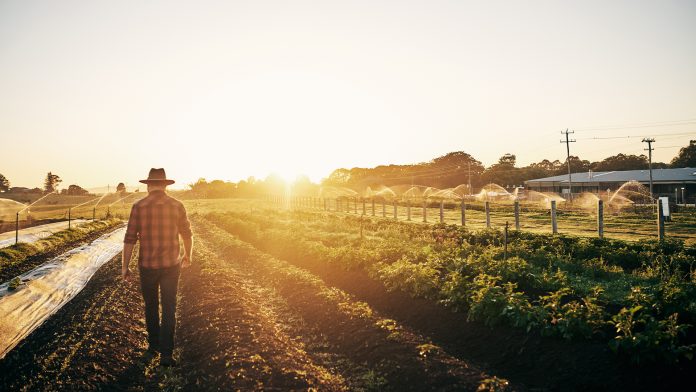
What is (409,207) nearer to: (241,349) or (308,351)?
(308,351)

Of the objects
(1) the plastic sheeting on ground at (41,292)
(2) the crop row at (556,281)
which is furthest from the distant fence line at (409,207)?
(1) the plastic sheeting on ground at (41,292)

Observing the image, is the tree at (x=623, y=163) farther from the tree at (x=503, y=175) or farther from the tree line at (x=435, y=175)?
the tree at (x=503, y=175)

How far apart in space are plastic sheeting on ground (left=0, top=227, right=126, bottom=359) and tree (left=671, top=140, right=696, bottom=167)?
8687cm

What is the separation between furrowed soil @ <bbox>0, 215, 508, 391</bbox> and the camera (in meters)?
5.33

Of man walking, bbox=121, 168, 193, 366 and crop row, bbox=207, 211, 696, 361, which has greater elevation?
man walking, bbox=121, 168, 193, 366

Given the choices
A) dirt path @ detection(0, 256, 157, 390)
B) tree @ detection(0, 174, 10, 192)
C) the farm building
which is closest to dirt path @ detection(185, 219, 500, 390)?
dirt path @ detection(0, 256, 157, 390)

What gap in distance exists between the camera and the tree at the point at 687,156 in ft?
234

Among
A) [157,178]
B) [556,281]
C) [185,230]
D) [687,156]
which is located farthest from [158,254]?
[687,156]

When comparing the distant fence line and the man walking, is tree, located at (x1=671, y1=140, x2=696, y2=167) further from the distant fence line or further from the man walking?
the man walking

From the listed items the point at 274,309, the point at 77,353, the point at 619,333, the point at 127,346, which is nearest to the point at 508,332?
the point at 619,333

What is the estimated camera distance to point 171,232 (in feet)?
20.0

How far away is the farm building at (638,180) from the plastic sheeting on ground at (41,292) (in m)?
54.4

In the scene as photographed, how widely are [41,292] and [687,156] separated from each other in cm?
9124

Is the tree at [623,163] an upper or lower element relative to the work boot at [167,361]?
upper
